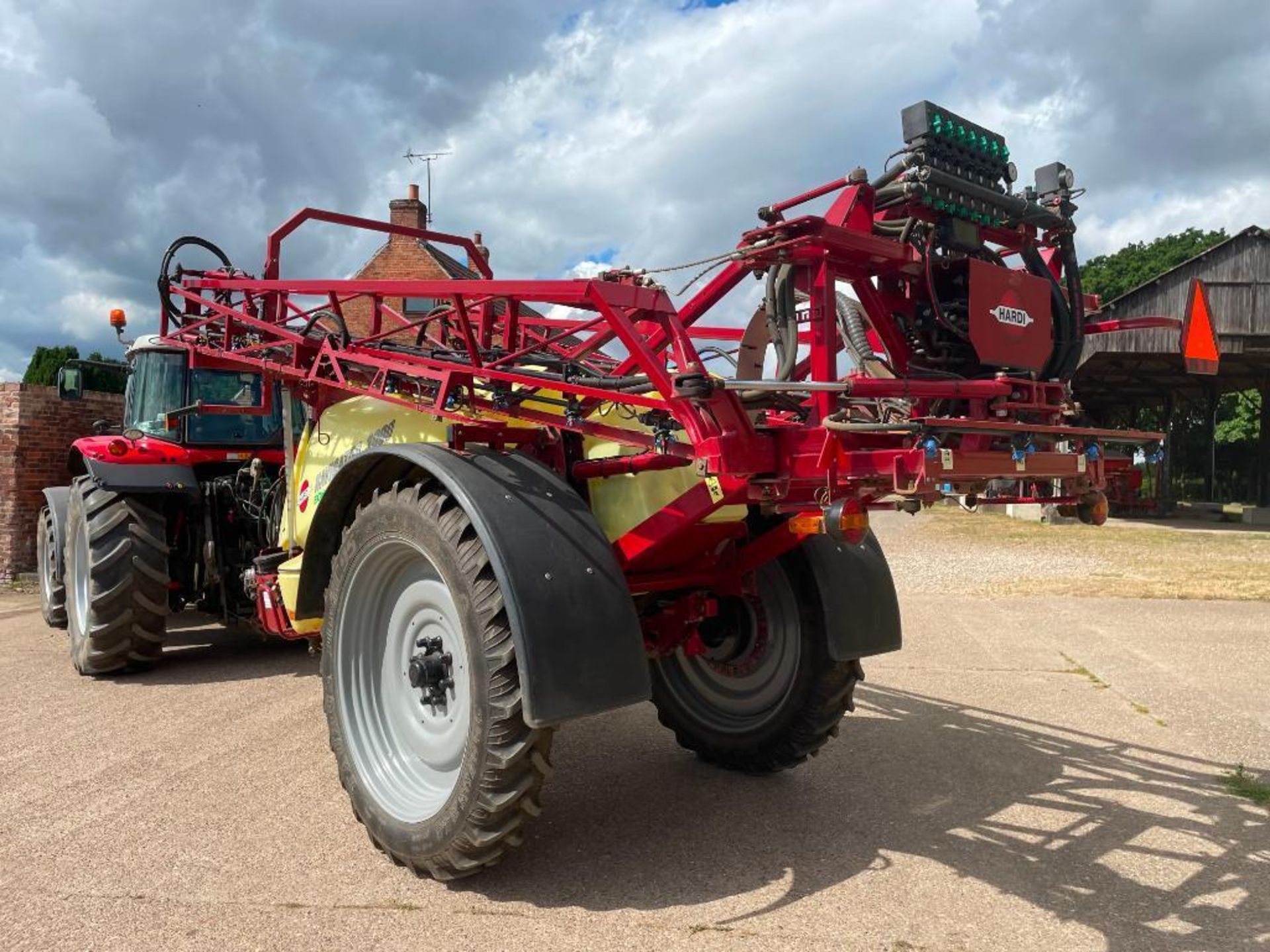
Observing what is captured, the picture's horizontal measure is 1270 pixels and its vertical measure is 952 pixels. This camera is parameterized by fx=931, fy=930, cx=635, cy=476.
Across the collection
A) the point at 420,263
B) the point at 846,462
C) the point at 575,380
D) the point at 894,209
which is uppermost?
the point at 420,263

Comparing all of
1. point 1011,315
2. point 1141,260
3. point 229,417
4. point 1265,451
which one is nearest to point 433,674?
point 1011,315

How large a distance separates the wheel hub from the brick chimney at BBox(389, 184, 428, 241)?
69.7ft

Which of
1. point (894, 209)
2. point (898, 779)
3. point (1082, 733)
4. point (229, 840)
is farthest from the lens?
point (1082, 733)

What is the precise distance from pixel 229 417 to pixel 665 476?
4416mm

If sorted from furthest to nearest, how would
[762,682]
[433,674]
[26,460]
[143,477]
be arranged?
[26,460], [143,477], [762,682], [433,674]

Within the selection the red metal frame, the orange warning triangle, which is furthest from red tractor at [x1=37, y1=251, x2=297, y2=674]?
the orange warning triangle

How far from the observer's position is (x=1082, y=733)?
4.80 meters

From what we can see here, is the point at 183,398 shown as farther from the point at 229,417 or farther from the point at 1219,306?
the point at 1219,306

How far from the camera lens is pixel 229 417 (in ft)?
21.5

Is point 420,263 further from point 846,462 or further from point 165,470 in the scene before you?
point 846,462

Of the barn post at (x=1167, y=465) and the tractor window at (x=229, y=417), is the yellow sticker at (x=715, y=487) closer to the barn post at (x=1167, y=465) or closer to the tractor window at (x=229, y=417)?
the tractor window at (x=229, y=417)

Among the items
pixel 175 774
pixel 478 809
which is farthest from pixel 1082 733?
pixel 175 774

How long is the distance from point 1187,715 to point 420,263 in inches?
842

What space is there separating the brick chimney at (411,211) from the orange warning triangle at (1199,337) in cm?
2152
